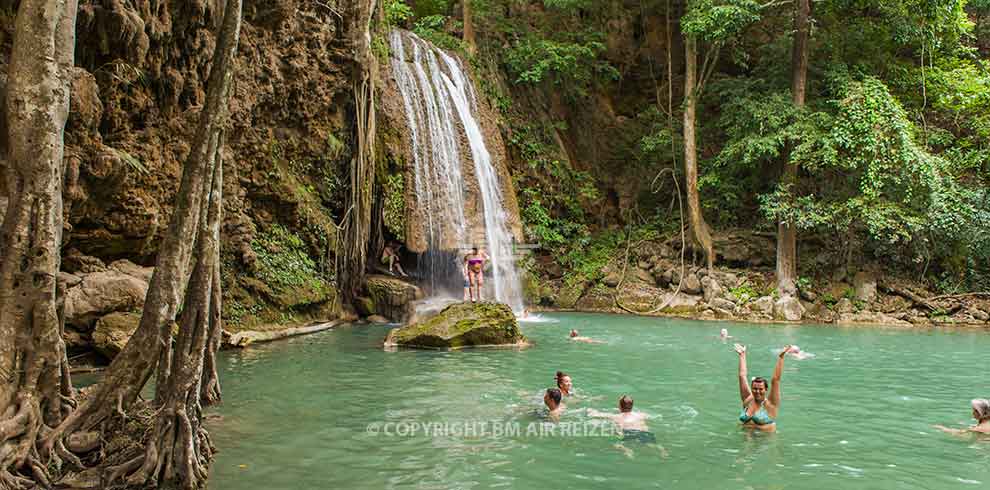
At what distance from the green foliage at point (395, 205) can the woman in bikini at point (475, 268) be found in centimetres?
201

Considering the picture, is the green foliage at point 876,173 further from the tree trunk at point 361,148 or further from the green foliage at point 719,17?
the tree trunk at point 361,148

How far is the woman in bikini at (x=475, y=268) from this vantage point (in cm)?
1742

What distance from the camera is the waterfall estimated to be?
1884cm

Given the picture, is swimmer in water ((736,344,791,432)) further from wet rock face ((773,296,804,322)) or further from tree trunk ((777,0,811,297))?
tree trunk ((777,0,811,297))

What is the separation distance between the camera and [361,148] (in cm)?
1678

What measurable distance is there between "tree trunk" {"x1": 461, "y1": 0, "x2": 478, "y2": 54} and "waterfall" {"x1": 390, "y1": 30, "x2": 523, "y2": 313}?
7.62 ft

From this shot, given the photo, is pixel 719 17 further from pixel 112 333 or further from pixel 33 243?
pixel 33 243

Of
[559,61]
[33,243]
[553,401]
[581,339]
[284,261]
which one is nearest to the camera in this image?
[33,243]

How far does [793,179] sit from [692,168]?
9.78 feet

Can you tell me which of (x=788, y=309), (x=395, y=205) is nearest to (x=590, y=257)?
(x=788, y=309)

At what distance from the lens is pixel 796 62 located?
1953 centimetres

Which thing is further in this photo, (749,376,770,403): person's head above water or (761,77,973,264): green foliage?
(761,77,973,264): green foliage

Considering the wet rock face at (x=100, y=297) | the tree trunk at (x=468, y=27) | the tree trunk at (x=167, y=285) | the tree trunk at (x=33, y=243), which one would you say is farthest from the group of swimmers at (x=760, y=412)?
the tree trunk at (x=468, y=27)

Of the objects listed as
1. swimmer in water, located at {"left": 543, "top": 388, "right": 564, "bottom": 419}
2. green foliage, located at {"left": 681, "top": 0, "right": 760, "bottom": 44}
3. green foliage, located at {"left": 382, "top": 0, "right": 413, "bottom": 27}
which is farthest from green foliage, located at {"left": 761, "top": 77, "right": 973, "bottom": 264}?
swimmer in water, located at {"left": 543, "top": 388, "right": 564, "bottom": 419}
